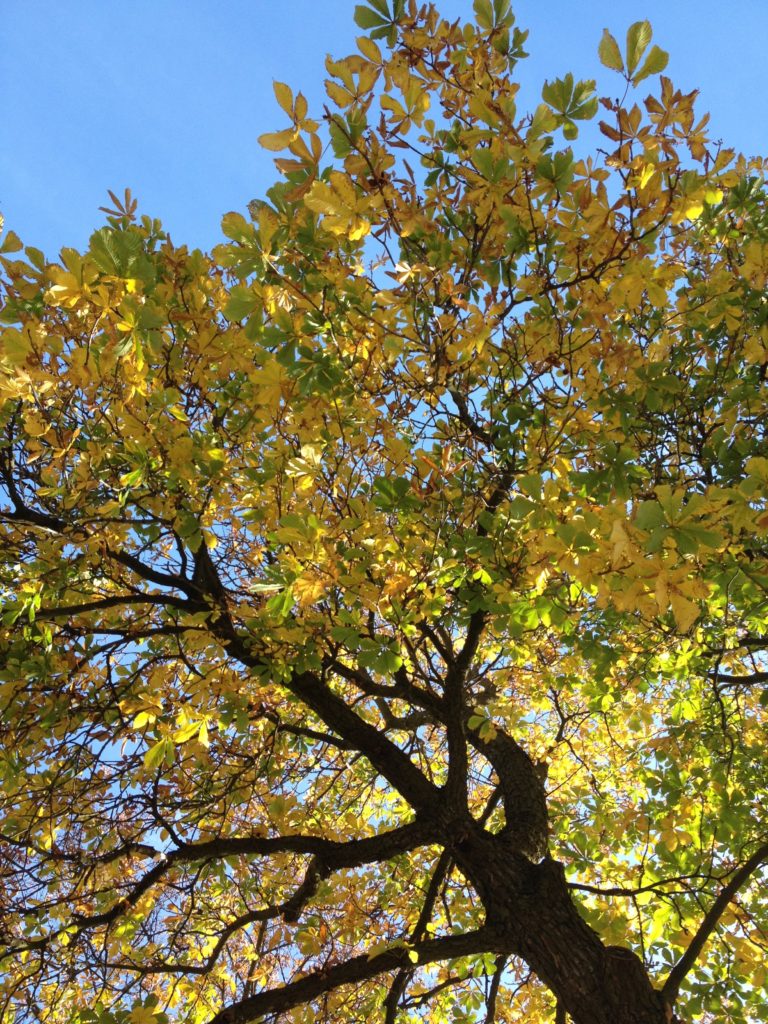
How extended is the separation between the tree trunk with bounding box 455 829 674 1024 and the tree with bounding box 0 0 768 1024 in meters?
0.02

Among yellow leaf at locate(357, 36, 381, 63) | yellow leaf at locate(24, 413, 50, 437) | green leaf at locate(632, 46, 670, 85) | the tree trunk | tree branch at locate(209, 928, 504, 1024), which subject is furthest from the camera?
tree branch at locate(209, 928, 504, 1024)

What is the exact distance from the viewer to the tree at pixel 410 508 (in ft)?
7.64

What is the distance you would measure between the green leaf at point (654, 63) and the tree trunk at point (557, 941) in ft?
Answer: 12.8

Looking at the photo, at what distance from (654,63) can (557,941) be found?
3.95m

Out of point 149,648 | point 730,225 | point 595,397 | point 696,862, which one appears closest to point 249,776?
point 149,648

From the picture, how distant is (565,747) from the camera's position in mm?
6875

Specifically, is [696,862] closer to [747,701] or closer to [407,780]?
[407,780]

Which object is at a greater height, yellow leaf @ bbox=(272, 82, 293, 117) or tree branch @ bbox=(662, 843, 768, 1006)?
yellow leaf @ bbox=(272, 82, 293, 117)

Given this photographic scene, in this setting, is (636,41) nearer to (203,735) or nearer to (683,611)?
(683,611)

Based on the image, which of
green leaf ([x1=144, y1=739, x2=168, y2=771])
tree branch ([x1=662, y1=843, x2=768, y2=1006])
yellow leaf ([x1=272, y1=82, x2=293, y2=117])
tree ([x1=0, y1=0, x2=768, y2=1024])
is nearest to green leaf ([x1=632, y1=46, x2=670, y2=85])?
tree ([x1=0, y1=0, x2=768, y2=1024])

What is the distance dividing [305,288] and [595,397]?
1362 mm

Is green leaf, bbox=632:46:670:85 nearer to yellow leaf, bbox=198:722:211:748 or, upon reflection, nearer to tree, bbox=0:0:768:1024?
tree, bbox=0:0:768:1024

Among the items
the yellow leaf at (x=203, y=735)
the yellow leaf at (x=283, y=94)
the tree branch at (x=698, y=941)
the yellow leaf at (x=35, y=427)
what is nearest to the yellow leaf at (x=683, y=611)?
the yellow leaf at (x=203, y=735)

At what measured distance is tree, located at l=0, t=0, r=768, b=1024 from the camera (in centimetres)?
233
